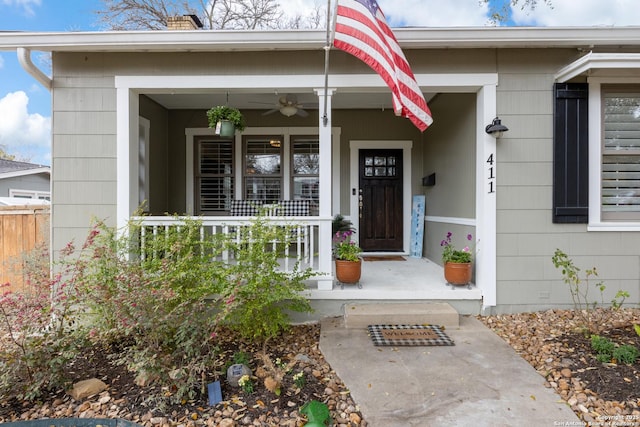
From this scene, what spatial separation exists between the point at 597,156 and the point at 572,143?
302 mm

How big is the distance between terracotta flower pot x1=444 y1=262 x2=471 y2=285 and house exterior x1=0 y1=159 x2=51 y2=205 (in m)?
9.66

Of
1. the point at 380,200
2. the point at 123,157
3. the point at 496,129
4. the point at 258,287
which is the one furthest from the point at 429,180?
the point at 123,157

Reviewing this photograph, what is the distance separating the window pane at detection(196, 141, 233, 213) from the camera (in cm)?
586

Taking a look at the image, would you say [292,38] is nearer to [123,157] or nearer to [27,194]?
[123,157]

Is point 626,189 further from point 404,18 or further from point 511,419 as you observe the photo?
point 404,18

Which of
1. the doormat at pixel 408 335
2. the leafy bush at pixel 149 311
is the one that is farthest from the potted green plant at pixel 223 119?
the doormat at pixel 408 335

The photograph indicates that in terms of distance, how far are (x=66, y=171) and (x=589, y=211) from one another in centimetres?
530

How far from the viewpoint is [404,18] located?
29.3 feet

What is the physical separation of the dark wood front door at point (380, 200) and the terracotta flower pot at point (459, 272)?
2.25 metres

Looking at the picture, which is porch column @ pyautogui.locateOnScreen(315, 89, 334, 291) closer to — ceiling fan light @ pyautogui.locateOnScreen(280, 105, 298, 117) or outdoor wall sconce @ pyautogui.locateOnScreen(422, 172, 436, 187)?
ceiling fan light @ pyautogui.locateOnScreen(280, 105, 298, 117)

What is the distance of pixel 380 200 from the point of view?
5.87m

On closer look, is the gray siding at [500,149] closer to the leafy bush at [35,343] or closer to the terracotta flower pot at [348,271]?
the leafy bush at [35,343]

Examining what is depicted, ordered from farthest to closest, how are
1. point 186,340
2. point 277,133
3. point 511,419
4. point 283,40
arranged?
1. point 277,133
2. point 283,40
3. point 186,340
4. point 511,419

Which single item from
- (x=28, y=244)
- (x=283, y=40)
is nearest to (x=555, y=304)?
(x=283, y=40)
